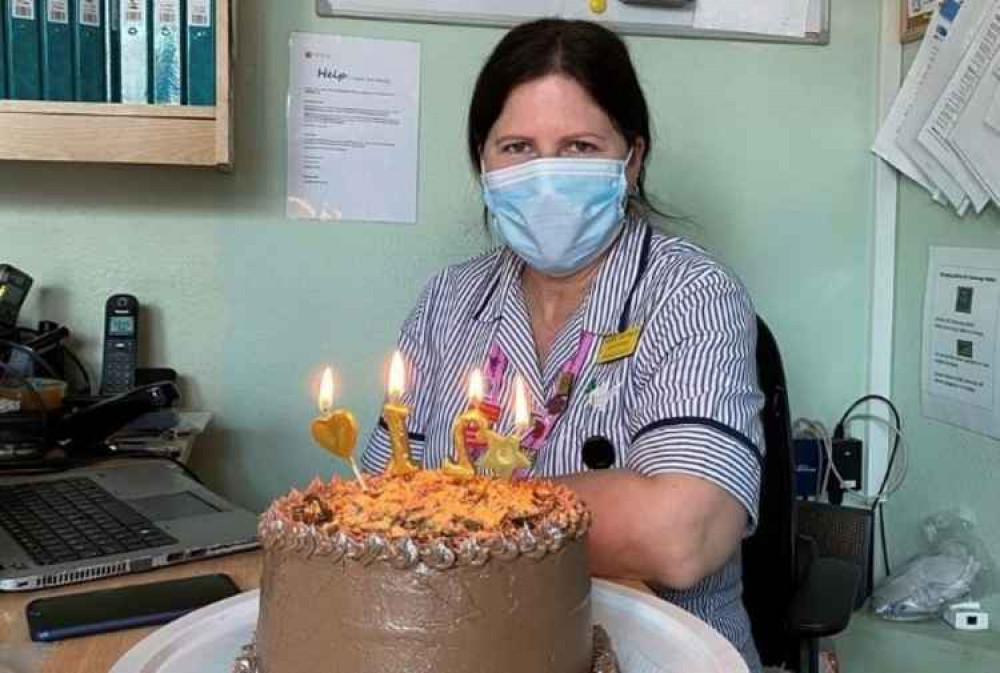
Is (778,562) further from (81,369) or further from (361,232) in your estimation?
(81,369)

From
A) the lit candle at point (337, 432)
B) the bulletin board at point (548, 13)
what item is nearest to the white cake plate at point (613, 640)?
the lit candle at point (337, 432)

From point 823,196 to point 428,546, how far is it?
5.74 feet

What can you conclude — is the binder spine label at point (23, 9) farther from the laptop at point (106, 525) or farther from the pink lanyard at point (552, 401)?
the pink lanyard at point (552, 401)

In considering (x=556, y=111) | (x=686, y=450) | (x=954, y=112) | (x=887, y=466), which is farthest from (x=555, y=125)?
(x=887, y=466)

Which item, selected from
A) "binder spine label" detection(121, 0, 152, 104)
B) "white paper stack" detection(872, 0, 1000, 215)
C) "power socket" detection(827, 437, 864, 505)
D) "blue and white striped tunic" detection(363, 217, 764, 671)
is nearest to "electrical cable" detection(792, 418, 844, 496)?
"power socket" detection(827, 437, 864, 505)

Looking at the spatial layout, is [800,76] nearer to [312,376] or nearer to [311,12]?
[311,12]

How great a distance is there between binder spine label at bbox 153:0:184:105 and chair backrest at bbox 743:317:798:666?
38.0 inches

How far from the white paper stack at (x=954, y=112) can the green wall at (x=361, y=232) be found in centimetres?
16

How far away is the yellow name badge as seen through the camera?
4.34ft

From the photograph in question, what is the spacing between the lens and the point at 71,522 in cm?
113

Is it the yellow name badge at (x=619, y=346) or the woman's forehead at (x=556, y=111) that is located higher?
the woman's forehead at (x=556, y=111)

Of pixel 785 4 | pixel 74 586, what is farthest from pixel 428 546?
pixel 785 4

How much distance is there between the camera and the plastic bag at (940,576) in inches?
73.0

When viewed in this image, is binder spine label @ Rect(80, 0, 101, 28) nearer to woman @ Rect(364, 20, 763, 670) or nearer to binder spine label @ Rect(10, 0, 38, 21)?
binder spine label @ Rect(10, 0, 38, 21)
